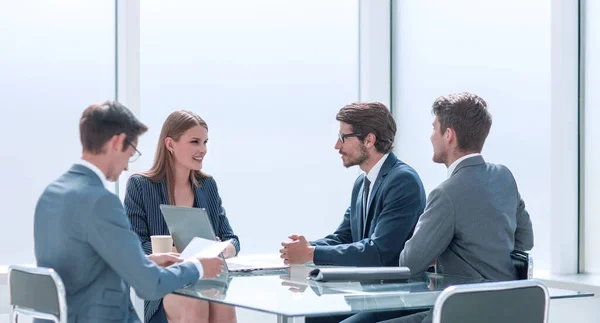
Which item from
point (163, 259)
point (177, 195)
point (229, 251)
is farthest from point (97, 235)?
point (177, 195)

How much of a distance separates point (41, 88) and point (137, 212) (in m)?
1.56

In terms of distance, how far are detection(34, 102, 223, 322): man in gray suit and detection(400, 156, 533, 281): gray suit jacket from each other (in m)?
0.86

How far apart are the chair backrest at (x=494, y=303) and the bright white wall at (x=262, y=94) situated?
3.14 metres

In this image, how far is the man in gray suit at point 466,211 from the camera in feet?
9.62

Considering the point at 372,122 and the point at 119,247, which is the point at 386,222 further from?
the point at 119,247

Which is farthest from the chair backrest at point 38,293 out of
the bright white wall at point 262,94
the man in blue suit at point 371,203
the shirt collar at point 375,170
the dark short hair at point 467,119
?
the bright white wall at point 262,94

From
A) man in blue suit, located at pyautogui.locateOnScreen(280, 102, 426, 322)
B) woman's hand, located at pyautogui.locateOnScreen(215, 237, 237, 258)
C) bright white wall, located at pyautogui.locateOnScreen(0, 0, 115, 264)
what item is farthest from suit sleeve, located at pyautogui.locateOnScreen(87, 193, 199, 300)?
Result: bright white wall, located at pyautogui.locateOnScreen(0, 0, 115, 264)

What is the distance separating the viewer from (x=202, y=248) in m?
2.88

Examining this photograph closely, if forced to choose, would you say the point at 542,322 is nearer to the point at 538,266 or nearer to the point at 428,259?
the point at 428,259

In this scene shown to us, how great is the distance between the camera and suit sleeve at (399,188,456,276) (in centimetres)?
292


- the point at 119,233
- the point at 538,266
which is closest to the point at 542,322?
the point at 119,233

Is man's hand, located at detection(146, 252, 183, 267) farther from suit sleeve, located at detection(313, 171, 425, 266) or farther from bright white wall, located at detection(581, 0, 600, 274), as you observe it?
bright white wall, located at detection(581, 0, 600, 274)

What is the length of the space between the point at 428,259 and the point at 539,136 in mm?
2146

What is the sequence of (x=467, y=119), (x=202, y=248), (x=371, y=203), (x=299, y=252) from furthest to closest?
(x=371, y=203) < (x=299, y=252) < (x=467, y=119) < (x=202, y=248)
